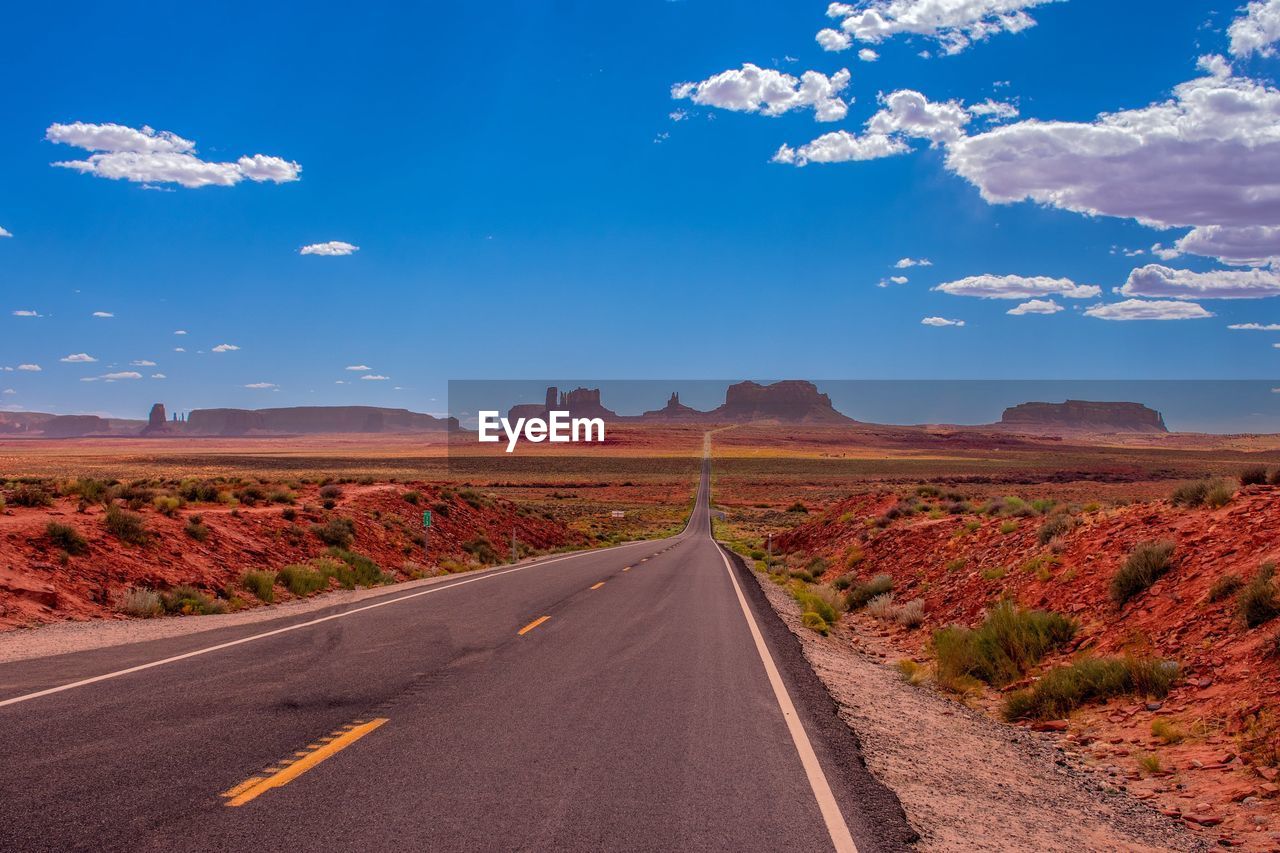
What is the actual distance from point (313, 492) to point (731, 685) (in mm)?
25531

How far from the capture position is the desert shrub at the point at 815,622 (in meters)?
15.2

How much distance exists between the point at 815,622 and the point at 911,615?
1.73 metres

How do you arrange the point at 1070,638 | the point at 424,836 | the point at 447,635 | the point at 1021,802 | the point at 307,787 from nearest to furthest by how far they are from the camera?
the point at 424,836, the point at 307,787, the point at 1021,802, the point at 1070,638, the point at 447,635

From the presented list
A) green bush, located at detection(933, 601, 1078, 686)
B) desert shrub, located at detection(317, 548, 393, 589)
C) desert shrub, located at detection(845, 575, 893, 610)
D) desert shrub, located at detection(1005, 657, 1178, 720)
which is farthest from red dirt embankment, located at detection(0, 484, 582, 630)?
desert shrub, located at detection(1005, 657, 1178, 720)

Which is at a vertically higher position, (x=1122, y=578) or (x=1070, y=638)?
(x=1122, y=578)

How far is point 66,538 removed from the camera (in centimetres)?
1608

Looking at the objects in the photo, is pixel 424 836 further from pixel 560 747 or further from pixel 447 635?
pixel 447 635

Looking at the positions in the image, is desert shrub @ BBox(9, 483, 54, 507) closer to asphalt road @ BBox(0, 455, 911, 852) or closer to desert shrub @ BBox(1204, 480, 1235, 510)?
asphalt road @ BBox(0, 455, 911, 852)

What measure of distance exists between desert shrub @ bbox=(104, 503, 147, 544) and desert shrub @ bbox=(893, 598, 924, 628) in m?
15.4

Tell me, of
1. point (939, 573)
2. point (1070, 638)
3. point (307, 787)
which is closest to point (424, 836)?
point (307, 787)

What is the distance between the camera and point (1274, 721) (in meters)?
6.90

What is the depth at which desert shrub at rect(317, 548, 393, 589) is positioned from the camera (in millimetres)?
20797

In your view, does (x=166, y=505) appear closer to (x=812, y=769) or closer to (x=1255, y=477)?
(x=812, y=769)

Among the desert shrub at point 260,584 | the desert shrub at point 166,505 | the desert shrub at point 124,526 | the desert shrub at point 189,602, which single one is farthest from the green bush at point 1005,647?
the desert shrub at point 166,505
